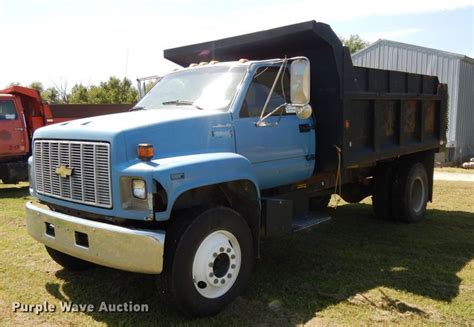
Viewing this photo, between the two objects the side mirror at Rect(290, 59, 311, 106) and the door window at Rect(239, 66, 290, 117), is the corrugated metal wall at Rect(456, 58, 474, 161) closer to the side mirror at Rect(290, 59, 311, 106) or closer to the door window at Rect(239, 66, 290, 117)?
the door window at Rect(239, 66, 290, 117)

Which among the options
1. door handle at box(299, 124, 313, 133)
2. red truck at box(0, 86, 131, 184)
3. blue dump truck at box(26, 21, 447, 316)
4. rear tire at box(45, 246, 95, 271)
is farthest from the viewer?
red truck at box(0, 86, 131, 184)

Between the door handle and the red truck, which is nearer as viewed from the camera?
the door handle

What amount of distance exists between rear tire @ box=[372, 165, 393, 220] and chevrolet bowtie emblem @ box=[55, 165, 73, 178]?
5.22m

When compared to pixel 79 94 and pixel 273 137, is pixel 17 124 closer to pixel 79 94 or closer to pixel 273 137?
pixel 273 137

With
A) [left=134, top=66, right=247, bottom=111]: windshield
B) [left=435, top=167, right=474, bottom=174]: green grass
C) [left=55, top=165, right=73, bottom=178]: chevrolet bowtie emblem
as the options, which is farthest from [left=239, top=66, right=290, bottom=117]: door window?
[left=435, top=167, right=474, bottom=174]: green grass

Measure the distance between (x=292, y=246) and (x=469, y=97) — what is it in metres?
15.4

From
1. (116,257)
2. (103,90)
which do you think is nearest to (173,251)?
(116,257)

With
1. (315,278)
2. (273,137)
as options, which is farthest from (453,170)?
(273,137)

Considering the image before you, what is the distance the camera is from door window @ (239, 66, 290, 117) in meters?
4.99

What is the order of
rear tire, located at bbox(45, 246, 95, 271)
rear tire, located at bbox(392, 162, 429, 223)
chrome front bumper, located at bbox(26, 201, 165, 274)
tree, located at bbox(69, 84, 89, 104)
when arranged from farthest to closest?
1. tree, located at bbox(69, 84, 89, 104)
2. rear tire, located at bbox(392, 162, 429, 223)
3. rear tire, located at bbox(45, 246, 95, 271)
4. chrome front bumper, located at bbox(26, 201, 165, 274)

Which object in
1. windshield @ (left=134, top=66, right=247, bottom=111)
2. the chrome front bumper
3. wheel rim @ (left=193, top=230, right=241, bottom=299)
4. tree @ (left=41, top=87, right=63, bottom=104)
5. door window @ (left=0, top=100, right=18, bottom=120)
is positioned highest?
tree @ (left=41, top=87, right=63, bottom=104)

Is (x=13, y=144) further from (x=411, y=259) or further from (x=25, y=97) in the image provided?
(x=411, y=259)

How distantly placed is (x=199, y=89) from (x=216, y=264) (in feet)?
6.26

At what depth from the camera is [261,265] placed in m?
5.57
